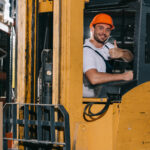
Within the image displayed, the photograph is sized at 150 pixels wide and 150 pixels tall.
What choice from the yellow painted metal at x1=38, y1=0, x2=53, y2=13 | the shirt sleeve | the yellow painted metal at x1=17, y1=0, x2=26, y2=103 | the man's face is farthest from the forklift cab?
the yellow painted metal at x1=17, y1=0, x2=26, y2=103

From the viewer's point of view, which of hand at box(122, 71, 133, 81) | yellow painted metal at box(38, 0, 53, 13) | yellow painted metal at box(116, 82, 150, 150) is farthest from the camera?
yellow painted metal at box(38, 0, 53, 13)

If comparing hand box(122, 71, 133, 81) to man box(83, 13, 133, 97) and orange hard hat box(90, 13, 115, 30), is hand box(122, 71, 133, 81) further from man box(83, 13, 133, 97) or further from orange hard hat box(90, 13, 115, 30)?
orange hard hat box(90, 13, 115, 30)

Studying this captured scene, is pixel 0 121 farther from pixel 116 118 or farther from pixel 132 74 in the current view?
pixel 132 74

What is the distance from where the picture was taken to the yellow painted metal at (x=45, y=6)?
3.42 meters

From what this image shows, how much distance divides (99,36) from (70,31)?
0.41 metres

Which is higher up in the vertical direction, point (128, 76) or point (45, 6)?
point (45, 6)

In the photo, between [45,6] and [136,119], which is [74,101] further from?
[45,6]

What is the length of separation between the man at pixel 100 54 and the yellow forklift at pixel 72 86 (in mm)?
62

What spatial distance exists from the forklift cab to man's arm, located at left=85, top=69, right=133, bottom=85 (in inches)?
1.8

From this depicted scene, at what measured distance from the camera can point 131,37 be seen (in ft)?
10.8

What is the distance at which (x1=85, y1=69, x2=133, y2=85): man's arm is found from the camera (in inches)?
132

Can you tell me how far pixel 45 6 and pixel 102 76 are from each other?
1049 millimetres

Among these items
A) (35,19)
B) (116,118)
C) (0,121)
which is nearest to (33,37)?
(35,19)

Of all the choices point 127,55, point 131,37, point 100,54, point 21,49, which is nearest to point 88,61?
point 100,54
